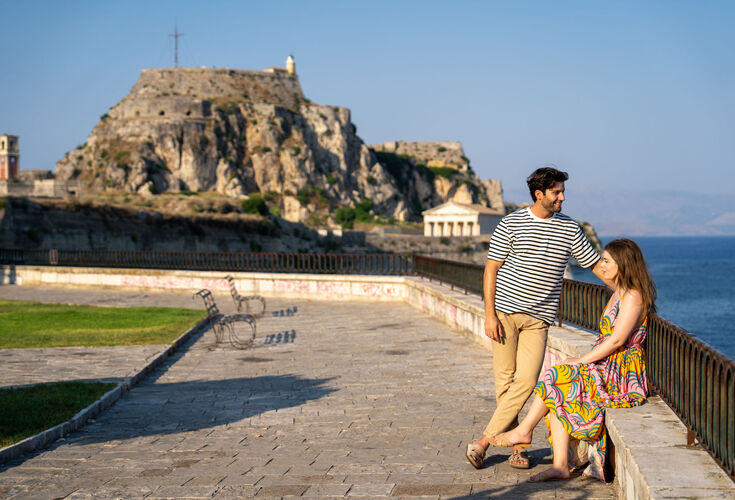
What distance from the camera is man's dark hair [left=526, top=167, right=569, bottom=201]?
17.3 ft

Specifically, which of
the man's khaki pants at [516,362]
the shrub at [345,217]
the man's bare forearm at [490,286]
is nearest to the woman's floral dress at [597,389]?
the man's khaki pants at [516,362]

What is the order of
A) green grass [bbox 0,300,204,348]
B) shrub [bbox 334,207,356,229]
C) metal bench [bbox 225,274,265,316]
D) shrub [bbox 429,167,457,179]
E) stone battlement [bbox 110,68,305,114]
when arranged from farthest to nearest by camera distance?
shrub [bbox 429,167,457,179] → shrub [bbox 334,207,356,229] → stone battlement [bbox 110,68,305,114] → metal bench [bbox 225,274,265,316] → green grass [bbox 0,300,204,348]

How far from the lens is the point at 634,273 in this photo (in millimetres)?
4938

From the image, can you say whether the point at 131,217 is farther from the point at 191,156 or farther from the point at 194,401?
the point at 194,401

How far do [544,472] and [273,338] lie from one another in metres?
9.20

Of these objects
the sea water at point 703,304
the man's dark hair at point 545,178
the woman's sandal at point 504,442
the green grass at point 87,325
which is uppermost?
the man's dark hair at point 545,178

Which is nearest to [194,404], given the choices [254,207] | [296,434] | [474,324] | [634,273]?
[296,434]

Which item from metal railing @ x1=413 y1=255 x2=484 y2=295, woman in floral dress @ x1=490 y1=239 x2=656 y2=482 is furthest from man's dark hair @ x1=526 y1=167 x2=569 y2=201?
Answer: metal railing @ x1=413 y1=255 x2=484 y2=295

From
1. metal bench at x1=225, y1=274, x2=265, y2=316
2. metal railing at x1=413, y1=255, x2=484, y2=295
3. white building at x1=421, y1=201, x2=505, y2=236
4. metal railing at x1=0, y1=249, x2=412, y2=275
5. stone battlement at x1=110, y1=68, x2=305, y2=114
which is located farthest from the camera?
white building at x1=421, y1=201, x2=505, y2=236

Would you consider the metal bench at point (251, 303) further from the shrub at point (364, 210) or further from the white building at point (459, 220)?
the white building at point (459, 220)

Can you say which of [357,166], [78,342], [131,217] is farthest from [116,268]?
[357,166]

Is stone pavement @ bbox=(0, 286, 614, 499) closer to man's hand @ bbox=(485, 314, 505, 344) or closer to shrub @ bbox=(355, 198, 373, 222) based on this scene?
man's hand @ bbox=(485, 314, 505, 344)

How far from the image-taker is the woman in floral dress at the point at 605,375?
4.95 m

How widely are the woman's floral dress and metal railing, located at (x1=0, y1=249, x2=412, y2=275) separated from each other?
49.7ft
